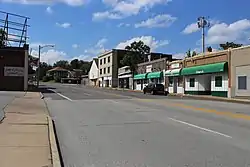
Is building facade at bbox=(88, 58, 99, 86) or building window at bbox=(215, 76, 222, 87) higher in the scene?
building facade at bbox=(88, 58, 99, 86)

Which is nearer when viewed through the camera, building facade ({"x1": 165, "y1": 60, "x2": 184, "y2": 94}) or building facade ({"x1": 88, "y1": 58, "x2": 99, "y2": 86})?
building facade ({"x1": 165, "y1": 60, "x2": 184, "y2": 94})

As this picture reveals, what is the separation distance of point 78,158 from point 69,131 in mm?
4325

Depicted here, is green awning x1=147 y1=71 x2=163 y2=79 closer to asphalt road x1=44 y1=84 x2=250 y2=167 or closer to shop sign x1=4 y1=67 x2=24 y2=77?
shop sign x1=4 y1=67 x2=24 y2=77

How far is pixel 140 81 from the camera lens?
72750mm

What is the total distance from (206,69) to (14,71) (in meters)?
24.1

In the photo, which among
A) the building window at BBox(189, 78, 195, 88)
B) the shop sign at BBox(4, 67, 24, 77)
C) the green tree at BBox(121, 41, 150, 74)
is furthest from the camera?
the green tree at BBox(121, 41, 150, 74)

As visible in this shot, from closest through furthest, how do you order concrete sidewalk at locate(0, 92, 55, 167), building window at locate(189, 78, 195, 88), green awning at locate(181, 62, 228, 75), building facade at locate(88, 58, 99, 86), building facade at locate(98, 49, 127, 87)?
1. concrete sidewalk at locate(0, 92, 55, 167)
2. green awning at locate(181, 62, 228, 75)
3. building window at locate(189, 78, 195, 88)
4. building facade at locate(98, 49, 127, 87)
5. building facade at locate(88, 58, 99, 86)

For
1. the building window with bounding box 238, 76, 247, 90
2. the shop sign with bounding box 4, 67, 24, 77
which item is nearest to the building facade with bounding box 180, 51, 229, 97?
the building window with bounding box 238, 76, 247, 90

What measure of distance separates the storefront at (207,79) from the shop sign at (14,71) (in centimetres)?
2156

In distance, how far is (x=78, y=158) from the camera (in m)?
8.21

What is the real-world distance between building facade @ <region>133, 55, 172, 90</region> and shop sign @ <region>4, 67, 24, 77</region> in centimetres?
2279

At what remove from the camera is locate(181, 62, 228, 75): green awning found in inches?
1602

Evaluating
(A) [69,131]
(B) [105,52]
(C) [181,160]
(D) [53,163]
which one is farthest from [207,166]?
(B) [105,52]

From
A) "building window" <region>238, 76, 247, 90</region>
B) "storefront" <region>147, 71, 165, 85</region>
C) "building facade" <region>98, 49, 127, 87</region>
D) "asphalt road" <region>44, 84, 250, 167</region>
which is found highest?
"building facade" <region>98, 49, 127, 87</region>
